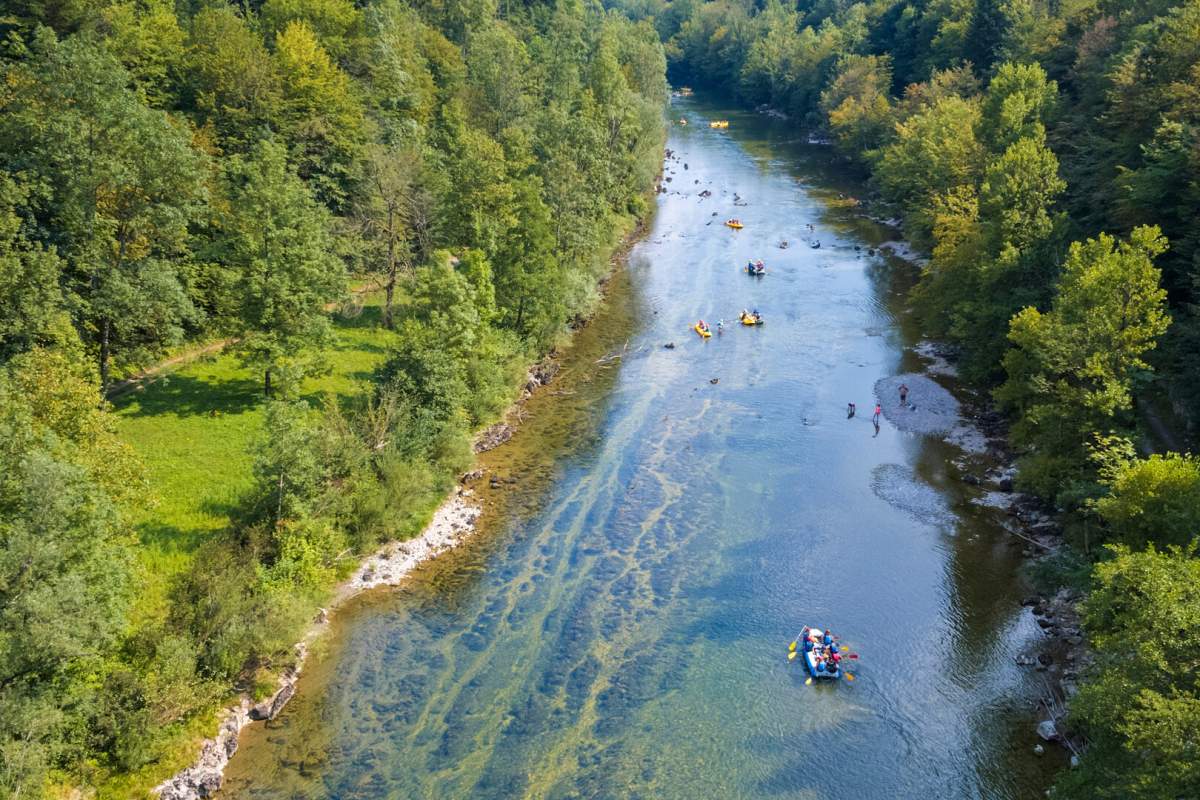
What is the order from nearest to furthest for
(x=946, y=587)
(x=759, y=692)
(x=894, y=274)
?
(x=759, y=692)
(x=946, y=587)
(x=894, y=274)

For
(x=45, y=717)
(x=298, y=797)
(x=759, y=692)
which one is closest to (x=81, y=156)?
(x=45, y=717)

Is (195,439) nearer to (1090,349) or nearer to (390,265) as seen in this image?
(390,265)

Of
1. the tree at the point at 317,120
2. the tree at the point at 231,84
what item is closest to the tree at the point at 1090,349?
the tree at the point at 317,120

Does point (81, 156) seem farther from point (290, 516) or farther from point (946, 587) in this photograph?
point (946, 587)

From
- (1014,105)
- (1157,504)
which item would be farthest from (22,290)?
(1014,105)

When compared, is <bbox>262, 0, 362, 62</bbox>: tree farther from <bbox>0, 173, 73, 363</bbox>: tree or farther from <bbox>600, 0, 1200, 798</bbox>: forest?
<bbox>600, 0, 1200, 798</bbox>: forest

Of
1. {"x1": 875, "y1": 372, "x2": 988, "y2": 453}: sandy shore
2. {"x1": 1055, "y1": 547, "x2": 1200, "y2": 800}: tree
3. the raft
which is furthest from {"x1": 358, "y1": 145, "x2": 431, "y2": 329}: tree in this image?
{"x1": 1055, "y1": 547, "x2": 1200, "y2": 800}: tree

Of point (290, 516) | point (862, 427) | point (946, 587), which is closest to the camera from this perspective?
point (290, 516)
